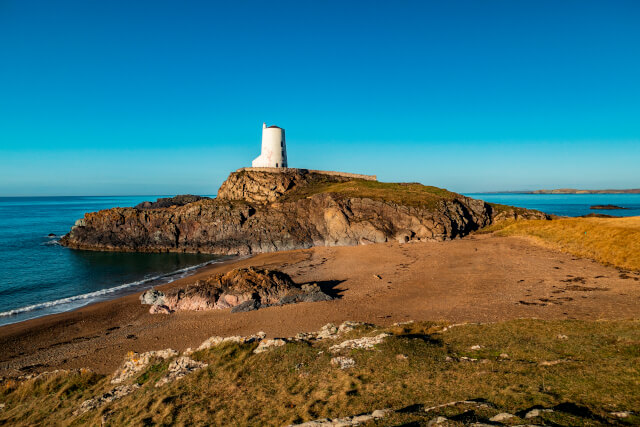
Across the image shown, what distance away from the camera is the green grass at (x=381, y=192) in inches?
2318

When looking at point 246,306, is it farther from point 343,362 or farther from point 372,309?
point 343,362

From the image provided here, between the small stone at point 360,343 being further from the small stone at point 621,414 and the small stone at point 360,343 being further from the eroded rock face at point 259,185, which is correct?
the eroded rock face at point 259,185

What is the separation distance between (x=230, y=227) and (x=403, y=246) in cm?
3015

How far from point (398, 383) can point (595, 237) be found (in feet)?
125

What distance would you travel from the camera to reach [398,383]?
32.4ft

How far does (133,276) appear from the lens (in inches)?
1676

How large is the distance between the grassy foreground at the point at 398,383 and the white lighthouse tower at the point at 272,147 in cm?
6489

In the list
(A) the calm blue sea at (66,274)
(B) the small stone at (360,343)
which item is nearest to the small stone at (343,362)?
(B) the small stone at (360,343)

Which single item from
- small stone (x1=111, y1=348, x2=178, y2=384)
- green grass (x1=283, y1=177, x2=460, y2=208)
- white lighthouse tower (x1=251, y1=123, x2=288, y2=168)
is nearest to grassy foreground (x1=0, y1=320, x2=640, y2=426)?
small stone (x1=111, y1=348, x2=178, y2=384)

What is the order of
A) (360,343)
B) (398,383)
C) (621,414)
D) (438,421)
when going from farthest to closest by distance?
1. (360,343)
2. (398,383)
3. (438,421)
4. (621,414)

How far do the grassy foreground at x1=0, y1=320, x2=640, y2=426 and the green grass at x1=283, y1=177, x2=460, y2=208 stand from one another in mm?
44804

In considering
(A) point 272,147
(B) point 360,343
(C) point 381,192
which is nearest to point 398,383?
(B) point 360,343

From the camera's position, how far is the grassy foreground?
26.1 feet

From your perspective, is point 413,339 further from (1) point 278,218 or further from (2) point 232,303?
(1) point 278,218
